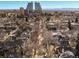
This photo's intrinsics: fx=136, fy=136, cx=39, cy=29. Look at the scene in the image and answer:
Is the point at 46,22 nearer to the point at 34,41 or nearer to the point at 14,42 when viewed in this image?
the point at 34,41

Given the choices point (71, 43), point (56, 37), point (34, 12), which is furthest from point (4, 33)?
point (71, 43)

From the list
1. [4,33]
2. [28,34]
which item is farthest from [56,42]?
[4,33]

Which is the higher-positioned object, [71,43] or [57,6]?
[57,6]

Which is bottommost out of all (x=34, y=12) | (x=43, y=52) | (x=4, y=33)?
(x=43, y=52)

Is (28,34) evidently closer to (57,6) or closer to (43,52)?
(43,52)

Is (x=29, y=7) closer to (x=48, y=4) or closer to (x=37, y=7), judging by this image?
(x=37, y=7)

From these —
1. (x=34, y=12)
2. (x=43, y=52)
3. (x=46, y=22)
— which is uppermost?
(x=34, y=12)

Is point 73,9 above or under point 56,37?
above

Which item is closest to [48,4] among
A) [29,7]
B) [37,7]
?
[37,7]
